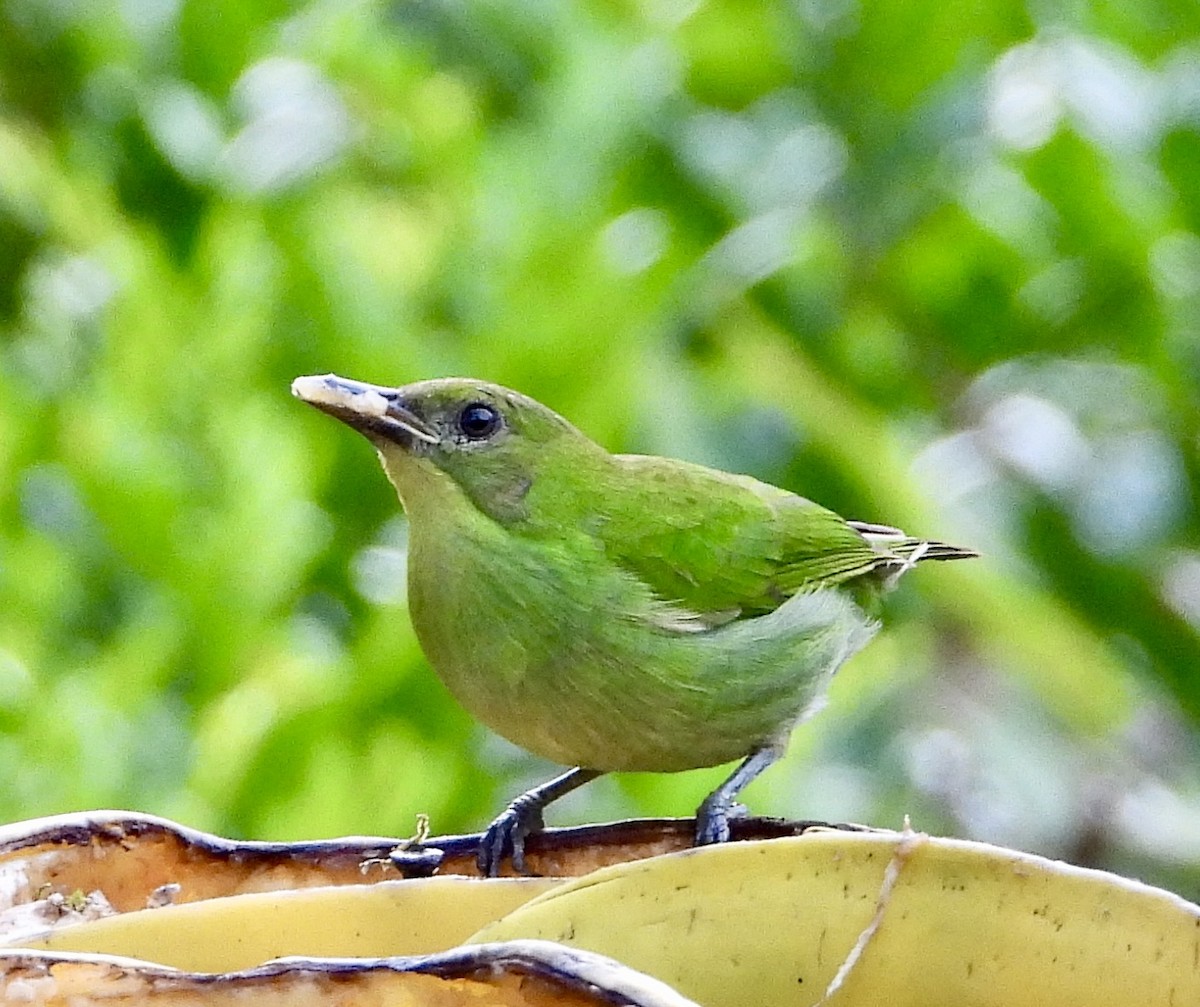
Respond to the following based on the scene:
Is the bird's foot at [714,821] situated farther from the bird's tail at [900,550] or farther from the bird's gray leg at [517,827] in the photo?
the bird's tail at [900,550]

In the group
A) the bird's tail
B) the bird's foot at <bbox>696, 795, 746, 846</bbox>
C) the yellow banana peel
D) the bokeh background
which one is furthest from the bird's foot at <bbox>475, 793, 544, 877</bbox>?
the bokeh background

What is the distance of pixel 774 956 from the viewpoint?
944mm

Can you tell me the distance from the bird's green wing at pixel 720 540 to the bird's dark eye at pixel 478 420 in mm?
146

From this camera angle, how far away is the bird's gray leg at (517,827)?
1.22 m

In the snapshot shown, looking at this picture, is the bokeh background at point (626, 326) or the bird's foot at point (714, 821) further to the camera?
the bokeh background at point (626, 326)

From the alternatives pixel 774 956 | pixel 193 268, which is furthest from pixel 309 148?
pixel 774 956

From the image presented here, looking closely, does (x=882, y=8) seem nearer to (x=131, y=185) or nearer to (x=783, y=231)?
(x=783, y=231)

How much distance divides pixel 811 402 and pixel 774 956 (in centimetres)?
233

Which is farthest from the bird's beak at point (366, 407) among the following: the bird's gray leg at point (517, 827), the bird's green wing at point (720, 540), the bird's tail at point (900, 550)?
the bird's tail at point (900, 550)

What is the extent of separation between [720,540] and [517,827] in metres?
0.49

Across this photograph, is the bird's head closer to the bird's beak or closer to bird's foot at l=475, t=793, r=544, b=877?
the bird's beak

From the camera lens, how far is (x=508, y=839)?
1.26m

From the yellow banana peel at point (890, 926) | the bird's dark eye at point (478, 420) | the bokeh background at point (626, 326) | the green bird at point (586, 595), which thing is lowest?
the yellow banana peel at point (890, 926)

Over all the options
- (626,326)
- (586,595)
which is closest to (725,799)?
(586,595)
